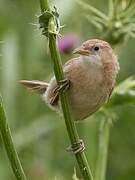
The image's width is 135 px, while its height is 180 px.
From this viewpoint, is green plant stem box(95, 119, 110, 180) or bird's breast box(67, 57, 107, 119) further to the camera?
green plant stem box(95, 119, 110, 180)

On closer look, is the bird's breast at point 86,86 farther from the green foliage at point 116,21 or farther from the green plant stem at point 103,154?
the green foliage at point 116,21

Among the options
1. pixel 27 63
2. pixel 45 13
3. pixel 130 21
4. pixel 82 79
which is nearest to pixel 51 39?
pixel 45 13

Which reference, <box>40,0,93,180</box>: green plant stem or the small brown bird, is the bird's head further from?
<box>40,0,93,180</box>: green plant stem

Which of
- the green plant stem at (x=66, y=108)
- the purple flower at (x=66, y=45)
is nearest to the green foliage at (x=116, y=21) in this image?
the purple flower at (x=66, y=45)

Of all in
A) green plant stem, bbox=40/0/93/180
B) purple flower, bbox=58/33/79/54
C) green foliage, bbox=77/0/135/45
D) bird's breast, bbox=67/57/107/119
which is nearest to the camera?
green plant stem, bbox=40/0/93/180

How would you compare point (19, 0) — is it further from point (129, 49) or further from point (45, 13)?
point (45, 13)

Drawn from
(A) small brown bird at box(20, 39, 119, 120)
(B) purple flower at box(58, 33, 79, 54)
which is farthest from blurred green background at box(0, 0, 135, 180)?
(A) small brown bird at box(20, 39, 119, 120)

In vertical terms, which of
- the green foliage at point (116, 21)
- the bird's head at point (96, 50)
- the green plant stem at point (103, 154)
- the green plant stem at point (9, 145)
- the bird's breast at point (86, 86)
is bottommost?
the green plant stem at point (103, 154)
